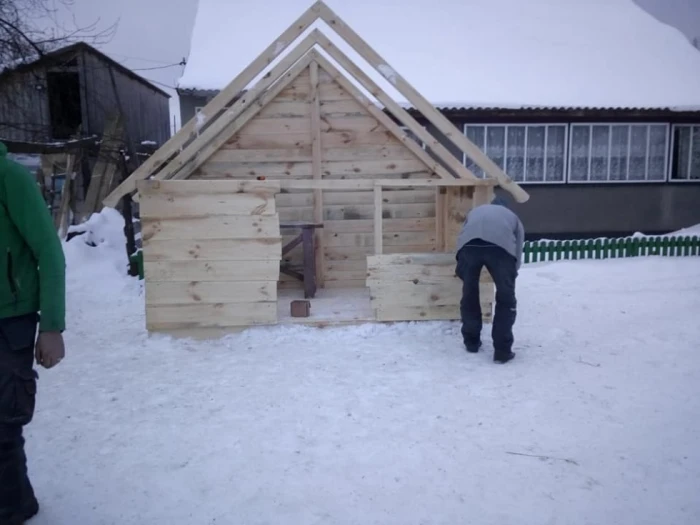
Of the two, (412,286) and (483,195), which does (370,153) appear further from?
(412,286)

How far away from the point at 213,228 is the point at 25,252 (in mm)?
3438

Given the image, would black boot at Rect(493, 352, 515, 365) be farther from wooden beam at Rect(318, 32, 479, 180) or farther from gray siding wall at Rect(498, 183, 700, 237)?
gray siding wall at Rect(498, 183, 700, 237)

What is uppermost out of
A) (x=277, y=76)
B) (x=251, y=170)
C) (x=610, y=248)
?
(x=277, y=76)

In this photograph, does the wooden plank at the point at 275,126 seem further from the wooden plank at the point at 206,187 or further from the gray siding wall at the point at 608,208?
the gray siding wall at the point at 608,208

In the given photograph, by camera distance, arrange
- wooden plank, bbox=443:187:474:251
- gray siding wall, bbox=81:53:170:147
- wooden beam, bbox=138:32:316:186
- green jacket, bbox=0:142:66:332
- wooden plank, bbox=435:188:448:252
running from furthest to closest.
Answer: gray siding wall, bbox=81:53:170:147 → wooden plank, bbox=435:188:448:252 → wooden plank, bbox=443:187:474:251 → wooden beam, bbox=138:32:316:186 → green jacket, bbox=0:142:66:332

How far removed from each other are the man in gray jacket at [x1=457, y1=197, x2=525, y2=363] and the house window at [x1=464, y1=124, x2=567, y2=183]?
7.79m

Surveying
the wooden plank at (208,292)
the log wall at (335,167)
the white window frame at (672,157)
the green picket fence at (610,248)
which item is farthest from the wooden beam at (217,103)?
the white window frame at (672,157)

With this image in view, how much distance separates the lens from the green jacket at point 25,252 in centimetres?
288

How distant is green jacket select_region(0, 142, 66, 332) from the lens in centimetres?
288

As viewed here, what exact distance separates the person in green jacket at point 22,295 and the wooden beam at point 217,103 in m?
3.26

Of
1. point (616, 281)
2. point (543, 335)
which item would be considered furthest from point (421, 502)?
point (616, 281)

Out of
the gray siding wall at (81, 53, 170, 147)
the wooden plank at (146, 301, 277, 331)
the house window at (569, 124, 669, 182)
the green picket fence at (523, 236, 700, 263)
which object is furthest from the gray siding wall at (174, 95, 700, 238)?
the gray siding wall at (81, 53, 170, 147)

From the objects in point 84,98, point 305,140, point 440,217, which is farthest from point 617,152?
point 84,98

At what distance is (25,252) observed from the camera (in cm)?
299
